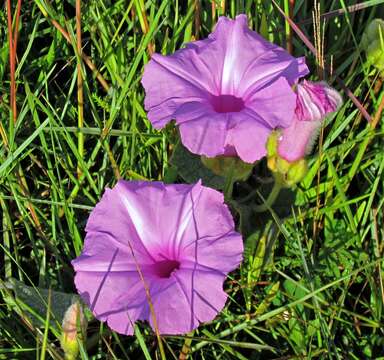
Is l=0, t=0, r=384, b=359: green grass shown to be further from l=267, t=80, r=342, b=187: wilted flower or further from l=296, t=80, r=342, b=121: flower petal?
l=296, t=80, r=342, b=121: flower petal

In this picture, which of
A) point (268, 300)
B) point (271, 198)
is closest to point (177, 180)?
point (271, 198)

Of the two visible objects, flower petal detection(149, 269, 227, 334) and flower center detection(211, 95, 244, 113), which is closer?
flower petal detection(149, 269, 227, 334)

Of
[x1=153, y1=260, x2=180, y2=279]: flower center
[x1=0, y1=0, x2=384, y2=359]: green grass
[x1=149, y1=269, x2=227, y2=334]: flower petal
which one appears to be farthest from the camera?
[x1=0, y1=0, x2=384, y2=359]: green grass

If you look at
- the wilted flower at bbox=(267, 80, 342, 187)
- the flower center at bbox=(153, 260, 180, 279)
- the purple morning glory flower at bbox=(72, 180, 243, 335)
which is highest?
the wilted flower at bbox=(267, 80, 342, 187)

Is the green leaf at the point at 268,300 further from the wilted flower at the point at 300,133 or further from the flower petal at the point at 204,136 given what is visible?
the flower petal at the point at 204,136

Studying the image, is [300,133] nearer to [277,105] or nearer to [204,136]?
[277,105]

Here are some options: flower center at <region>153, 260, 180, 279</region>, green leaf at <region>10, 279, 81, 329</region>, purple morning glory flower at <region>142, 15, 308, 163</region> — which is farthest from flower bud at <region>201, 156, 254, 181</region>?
green leaf at <region>10, 279, 81, 329</region>
